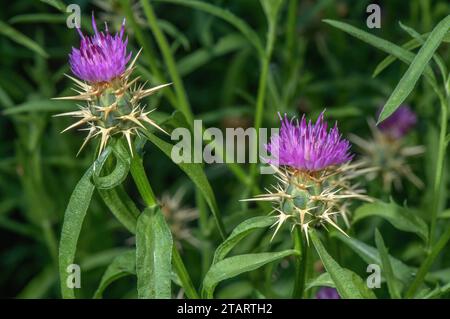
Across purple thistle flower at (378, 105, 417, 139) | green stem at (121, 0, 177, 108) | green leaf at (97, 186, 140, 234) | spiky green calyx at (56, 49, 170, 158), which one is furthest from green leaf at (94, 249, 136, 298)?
purple thistle flower at (378, 105, 417, 139)

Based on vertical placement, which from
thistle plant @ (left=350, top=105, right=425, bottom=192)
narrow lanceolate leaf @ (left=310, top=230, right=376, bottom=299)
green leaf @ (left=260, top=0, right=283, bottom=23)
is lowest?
narrow lanceolate leaf @ (left=310, top=230, right=376, bottom=299)

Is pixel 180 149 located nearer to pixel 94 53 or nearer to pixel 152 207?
pixel 152 207

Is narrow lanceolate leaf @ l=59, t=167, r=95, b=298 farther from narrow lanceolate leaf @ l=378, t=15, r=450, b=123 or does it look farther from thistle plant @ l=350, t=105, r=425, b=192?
thistle plant @ l=350, t=105, r=425, b=192

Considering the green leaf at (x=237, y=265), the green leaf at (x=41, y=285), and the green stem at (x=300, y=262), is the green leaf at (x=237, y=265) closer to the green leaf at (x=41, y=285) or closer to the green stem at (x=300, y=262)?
the green stem at (x=300, y=262)

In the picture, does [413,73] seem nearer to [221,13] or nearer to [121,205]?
[121,205]

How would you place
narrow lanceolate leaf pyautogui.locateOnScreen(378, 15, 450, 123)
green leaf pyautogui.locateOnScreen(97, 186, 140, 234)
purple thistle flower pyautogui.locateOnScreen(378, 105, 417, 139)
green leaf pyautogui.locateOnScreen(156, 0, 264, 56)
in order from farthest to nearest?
purple thistle flower pyautogui.locateOnScreen(378, 105, 417, 139), green leaf pyautogui.locateOnScreen(156, 0, 264, 56), green leaf pyautogui.locateOnScreen(97, 186, 140, 234), narrow lanceolate leaf pyautogui.locateOnScreen(378, 15, 450, 123)

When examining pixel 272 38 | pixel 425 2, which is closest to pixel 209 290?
pixel 272 38
